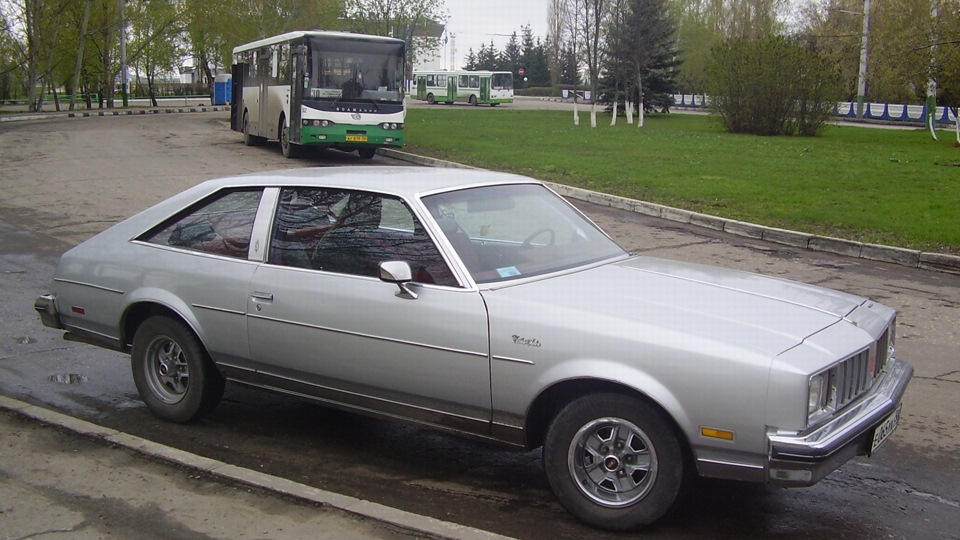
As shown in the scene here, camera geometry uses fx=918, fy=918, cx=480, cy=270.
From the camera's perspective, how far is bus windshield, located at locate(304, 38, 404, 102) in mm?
21531

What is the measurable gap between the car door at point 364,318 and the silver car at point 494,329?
0.01 m

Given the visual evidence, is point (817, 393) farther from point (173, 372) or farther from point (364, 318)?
point (173, 372)

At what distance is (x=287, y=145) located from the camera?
23.0 meters

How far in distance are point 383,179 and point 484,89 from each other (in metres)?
65.8

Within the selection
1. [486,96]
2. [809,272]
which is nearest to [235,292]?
[809,272]

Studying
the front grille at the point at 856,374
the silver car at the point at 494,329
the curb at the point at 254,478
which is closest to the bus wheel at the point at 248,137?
the silver car at the point at 494,329

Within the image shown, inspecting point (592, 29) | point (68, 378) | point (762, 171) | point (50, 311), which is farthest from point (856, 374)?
point (592, 29)

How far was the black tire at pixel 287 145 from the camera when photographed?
22781 millimetres

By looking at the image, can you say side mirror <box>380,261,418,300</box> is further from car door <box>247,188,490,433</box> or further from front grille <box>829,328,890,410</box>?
front grille <box>829,328,890,410</box>

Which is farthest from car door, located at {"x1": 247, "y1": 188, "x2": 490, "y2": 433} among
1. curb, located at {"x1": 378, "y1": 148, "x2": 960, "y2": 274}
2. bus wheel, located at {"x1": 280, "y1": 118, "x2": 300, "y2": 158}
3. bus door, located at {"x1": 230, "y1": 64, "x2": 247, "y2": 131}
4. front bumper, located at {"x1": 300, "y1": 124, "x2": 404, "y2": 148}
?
bus door, located at {"x1": 230, "y1": 64, "x2": 247, "y2": 131}

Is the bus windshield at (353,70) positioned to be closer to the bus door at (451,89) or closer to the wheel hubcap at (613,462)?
the wheel hubcap at (613,462)

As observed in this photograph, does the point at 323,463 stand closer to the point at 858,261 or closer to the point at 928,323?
the point at 928,323

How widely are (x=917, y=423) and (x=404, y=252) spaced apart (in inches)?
133

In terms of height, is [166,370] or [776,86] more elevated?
[776,86]
